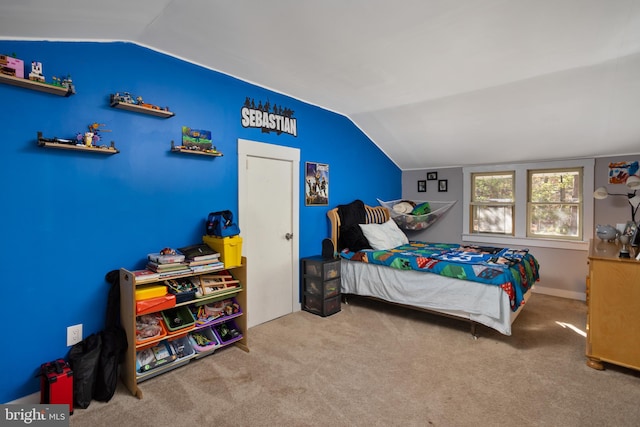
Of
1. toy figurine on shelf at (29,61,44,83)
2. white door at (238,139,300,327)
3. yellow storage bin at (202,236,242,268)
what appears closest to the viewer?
toy figurine on shelf at (29,61,44,83)

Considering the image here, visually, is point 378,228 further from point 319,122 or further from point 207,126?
point 207,126

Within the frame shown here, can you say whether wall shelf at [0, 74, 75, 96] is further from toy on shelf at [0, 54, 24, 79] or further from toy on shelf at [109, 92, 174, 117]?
toy on shelf at [109, 92, 174, 117]

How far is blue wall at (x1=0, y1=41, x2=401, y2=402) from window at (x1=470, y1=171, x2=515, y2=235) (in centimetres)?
374

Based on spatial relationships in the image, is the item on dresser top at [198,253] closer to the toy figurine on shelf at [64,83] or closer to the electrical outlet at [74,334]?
the electrical outlet at [74,334]

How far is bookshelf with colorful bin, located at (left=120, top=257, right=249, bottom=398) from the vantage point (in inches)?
85.4

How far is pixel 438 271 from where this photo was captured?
10.5 ft

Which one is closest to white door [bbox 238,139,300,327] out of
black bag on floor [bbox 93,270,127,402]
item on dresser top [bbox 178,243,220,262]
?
item on dresser top [bbox 178,243,220,262]

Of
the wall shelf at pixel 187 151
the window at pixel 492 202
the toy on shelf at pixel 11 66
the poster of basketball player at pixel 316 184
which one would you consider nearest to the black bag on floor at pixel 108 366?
the wall shelf at pixel 187 151

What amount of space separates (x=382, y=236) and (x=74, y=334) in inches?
124

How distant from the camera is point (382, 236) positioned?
4098 millimetres

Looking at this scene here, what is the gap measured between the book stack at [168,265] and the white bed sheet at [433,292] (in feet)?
6.76

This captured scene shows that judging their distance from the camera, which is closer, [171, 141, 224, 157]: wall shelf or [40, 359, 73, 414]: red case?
[40, 359, 73, 414]: red case

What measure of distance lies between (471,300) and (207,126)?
2891 mm

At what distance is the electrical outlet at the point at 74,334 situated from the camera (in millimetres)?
2170
